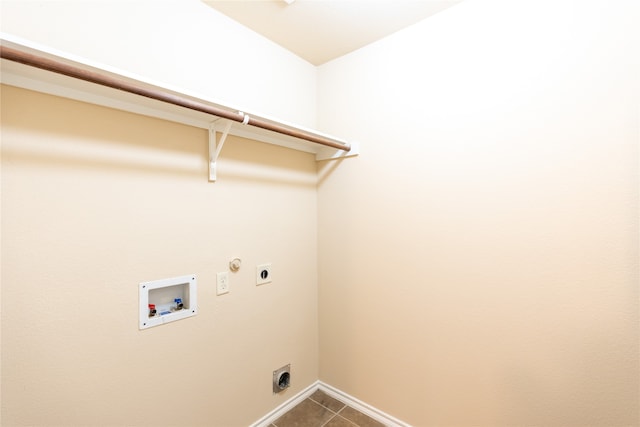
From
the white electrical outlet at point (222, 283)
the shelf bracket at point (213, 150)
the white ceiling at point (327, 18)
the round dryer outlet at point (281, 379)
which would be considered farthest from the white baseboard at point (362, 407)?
the white ceiling at point (327, 18)

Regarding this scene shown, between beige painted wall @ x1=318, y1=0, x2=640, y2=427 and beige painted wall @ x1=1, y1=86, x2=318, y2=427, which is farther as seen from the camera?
beige painted wall @ x1=318, y1=0, x2=640, y2=427

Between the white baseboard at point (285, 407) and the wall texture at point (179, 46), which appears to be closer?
the wall texture at point (179, 46)

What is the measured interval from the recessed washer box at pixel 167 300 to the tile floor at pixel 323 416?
3.13 feet

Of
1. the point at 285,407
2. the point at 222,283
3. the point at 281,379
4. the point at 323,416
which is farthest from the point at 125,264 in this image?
the point at 323,416

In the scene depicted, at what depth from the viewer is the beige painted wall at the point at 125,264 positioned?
93cm

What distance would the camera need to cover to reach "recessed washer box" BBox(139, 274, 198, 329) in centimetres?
118

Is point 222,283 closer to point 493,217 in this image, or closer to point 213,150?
point 213,150

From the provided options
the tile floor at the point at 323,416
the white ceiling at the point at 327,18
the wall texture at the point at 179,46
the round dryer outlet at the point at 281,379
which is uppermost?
the white ceiling at the point at 327,18

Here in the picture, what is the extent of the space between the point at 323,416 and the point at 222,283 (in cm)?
107

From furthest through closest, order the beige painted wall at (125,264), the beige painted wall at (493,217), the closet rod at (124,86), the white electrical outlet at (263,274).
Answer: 1. the white electrical outlet at (263,274)
2. the beige painted wall at (493,217)
3. the beige painted wall at (125,264)
4. the closet rod at (124,86)

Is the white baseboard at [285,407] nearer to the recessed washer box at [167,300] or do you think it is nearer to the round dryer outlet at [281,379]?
the round dryer outlet at [281,379]

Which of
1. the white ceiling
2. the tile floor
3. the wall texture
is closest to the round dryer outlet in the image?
the tile floor

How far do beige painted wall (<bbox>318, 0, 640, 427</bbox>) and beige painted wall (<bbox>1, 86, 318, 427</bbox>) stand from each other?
615 millimetres

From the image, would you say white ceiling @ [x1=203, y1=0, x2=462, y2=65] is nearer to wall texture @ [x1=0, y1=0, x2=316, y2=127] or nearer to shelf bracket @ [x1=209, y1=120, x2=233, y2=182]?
wall texture @ [x1=0, y1=0, x2=316, y2=127]
